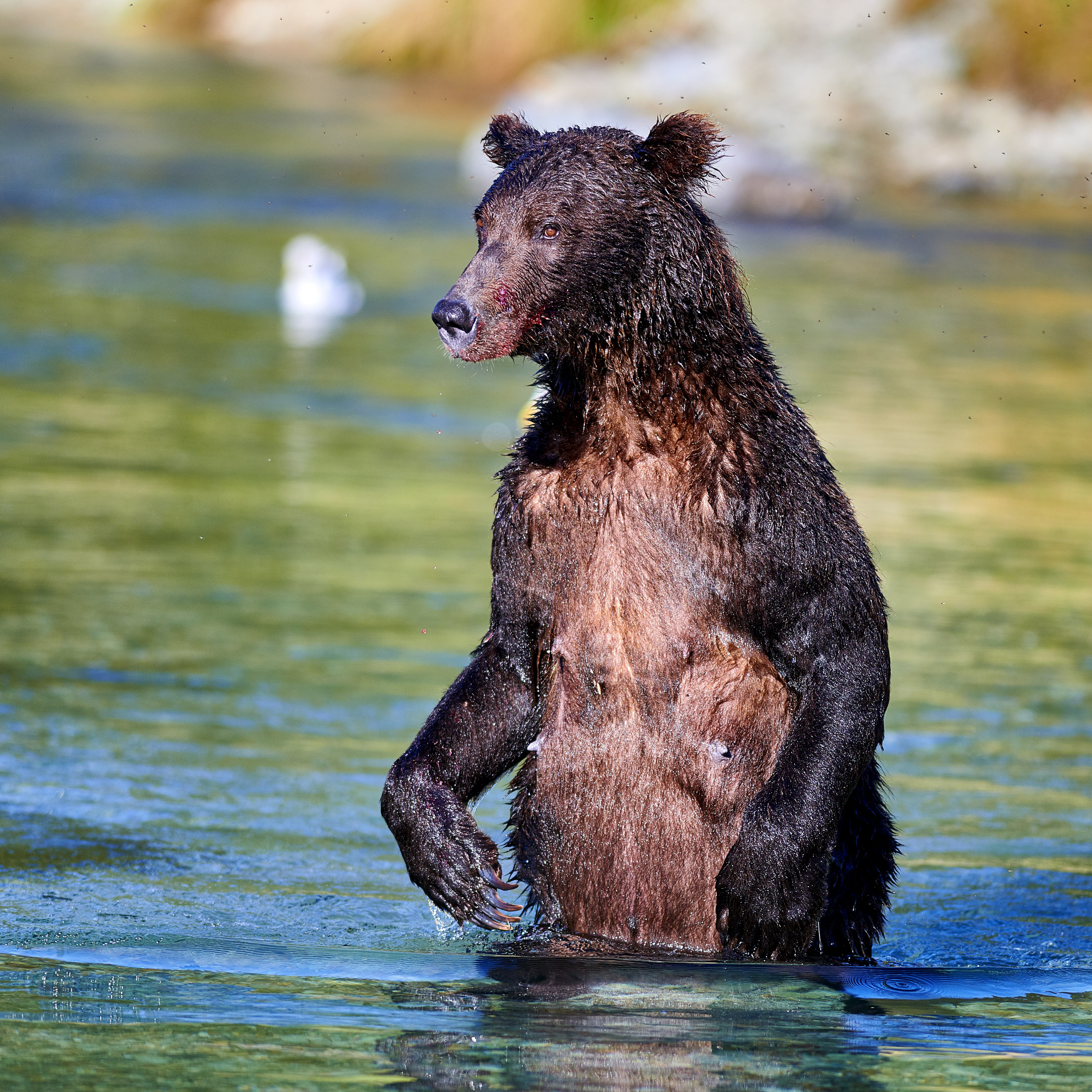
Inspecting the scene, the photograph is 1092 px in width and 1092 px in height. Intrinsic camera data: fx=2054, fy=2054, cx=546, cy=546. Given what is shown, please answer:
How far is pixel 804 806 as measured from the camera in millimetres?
4992

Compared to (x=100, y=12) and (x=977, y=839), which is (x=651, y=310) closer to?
(x=977, y=839)

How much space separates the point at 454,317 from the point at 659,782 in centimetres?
127

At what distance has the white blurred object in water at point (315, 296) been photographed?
18.0 metres

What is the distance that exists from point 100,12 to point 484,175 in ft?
116

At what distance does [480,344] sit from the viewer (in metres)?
5.08

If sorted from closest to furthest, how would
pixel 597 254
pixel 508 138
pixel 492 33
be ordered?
pixel 597 254, pixel 508 138, pixel 492 33

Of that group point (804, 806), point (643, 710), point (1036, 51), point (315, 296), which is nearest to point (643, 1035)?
point (804, 806)

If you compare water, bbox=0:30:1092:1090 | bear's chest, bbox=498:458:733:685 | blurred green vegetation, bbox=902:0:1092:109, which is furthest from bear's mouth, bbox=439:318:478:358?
Result: blurred green vegetation, bbox=902:0:1092:109

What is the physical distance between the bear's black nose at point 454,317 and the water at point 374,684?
1.56m

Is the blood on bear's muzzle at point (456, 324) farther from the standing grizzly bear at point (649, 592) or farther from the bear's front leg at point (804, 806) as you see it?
the bear's front leg at point (804, 806)

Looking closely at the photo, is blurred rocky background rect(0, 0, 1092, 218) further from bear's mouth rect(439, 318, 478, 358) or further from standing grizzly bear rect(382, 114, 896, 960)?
bear's mouth rect(439, 318, 478, 358)

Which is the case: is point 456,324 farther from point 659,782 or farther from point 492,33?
point 492,33

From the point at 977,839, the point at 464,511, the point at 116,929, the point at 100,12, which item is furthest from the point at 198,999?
the point at 100,12

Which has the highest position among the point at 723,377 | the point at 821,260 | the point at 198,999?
the point at 821,260
